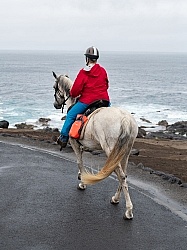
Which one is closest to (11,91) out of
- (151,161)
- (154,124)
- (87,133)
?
(154,124)

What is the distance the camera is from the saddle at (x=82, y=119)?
8422 millimetres

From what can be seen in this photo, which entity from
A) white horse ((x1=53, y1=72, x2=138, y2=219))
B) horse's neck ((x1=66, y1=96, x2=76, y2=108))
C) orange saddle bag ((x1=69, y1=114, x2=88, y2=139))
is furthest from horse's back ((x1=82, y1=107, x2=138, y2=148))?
horse's neck ((x1=66, y1=96, x2=76, y2=108))

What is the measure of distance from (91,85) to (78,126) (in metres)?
0.92

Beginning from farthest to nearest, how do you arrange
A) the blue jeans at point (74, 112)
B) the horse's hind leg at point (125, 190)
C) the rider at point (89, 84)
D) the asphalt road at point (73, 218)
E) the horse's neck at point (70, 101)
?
the horse's neck at point (70, 101) < the blue jeans at point (74, 112) < the rider at point (89, 84) < the horse's hind leg at point (125, 190) < the asphalt road at point (73, 218)

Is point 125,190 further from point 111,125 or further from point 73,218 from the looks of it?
point 111,125

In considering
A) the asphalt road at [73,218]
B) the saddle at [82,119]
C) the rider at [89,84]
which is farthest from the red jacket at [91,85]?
the asphalt road at [73,218]

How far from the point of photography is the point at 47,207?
8.30 meters

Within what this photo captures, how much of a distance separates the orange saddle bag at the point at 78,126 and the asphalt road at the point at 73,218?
1.47 metres

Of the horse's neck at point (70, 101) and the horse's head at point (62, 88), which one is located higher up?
the horse's head at point (62, 88)

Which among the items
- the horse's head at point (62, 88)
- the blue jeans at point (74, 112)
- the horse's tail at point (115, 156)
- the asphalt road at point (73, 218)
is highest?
the horse's head at point (62, 88)

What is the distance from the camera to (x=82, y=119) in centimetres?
843

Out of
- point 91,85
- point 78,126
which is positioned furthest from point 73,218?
point 91,85

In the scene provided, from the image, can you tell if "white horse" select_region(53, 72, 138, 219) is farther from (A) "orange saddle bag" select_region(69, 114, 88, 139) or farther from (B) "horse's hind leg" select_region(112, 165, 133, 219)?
(A) "orange saddle bag" select_region(69, 114, 88, 139)

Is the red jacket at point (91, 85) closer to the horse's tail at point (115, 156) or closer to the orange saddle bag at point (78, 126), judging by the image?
the orange saddle bag at point (78, 126)
